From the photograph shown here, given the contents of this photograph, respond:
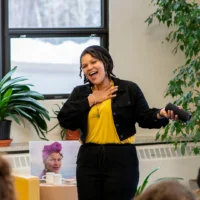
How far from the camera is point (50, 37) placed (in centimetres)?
435

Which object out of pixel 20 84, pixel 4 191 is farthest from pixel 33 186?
pixel 4 191

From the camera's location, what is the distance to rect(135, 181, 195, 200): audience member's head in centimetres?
123

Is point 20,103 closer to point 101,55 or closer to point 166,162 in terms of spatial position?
point 166,162

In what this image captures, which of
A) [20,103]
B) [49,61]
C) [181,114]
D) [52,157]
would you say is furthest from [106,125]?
[49,61]

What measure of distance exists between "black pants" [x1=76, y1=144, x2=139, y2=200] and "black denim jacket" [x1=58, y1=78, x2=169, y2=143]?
9cm

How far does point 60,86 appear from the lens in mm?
4398

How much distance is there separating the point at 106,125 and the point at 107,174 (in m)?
0.23

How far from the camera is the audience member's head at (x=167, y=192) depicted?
→ 1229mm

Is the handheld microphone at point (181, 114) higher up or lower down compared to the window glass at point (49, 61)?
lower down

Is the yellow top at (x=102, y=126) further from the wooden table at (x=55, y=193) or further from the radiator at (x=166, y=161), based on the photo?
the radiator at (x=166, y=161)

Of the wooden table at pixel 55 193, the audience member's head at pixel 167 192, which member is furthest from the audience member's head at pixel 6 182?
the wooden table at pixel 55 193

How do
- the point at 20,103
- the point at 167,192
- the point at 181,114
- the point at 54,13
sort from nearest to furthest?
the point at 167,192 → the point at 181,114 → the point at 20,103 → the point at 54,13

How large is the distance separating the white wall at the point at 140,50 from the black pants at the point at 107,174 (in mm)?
1794

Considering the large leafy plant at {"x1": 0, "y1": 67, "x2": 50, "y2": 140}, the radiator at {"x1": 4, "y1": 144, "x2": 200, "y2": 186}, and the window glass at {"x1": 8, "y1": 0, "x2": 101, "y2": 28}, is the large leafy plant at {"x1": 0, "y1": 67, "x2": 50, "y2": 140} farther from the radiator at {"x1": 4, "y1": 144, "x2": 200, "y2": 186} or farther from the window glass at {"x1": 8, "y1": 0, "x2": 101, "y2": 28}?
the radiator at {"x1": 4, "y1": 144, "x2": 200, "y2": 186}
